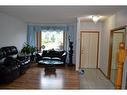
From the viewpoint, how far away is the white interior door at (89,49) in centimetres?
752

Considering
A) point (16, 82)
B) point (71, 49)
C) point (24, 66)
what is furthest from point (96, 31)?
point (16, 82)

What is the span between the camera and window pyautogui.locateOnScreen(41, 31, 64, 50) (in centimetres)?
898

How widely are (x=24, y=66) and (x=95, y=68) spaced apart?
3.65 meters

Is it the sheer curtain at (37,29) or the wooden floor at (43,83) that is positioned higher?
the sheer curtain at (37,29)

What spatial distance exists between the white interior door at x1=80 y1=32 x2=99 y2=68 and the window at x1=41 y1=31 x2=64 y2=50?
1787 mm

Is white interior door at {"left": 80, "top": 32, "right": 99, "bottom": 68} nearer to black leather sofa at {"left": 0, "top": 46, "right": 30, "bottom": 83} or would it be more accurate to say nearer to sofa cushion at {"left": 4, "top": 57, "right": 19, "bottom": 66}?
black leather sofa at {"left": 0, "top": 46, "right": 30, "bottom": 83}

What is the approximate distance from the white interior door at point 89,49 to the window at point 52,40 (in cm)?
179

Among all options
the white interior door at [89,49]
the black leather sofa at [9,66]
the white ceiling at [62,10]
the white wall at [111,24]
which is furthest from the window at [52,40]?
the white ceiling at [62,10]

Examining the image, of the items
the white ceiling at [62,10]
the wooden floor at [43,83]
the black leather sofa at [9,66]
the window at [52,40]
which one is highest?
the white ceiling at [62,10]

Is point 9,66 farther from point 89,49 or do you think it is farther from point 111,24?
point 89,49

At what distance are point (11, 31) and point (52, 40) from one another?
2952 millimetres

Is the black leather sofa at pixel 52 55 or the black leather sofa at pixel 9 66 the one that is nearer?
the black leather sofa at pixel 9 66

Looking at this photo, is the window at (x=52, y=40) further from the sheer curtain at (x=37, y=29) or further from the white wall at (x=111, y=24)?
the white wall at (x=111, y=24)

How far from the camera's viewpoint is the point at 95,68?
7.66m
